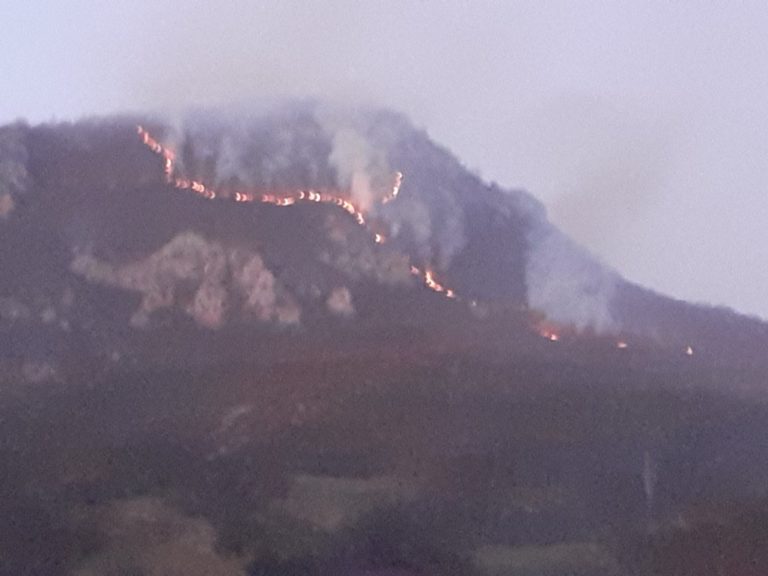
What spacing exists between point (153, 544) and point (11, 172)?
598 millimetres

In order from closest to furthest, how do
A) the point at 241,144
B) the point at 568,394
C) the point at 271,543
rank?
the point at 271,543, the point at 568,394, the point at 241,144

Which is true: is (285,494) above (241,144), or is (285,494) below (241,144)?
below

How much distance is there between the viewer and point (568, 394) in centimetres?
Result: 134

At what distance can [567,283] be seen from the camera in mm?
1469

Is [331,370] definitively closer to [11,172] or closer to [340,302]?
[340,302]

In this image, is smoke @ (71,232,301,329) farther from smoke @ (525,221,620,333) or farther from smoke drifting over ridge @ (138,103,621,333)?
smoke @ (525,221,620,333)

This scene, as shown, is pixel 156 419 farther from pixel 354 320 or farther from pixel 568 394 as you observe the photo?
pixel 568 394

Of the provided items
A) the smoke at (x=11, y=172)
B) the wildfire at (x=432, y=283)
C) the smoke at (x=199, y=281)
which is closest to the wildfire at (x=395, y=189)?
the wildfire at (x=432, y=283)

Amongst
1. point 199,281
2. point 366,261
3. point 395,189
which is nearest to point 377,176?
point 395,189

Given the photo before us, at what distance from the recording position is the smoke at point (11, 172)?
1378 millimetres

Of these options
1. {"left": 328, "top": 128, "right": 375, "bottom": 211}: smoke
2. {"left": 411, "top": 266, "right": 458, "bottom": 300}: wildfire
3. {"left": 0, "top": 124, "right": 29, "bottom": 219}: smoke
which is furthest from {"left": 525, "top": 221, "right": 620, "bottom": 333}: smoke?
{"left": 0, "top": 124, "right": 29, "bottom": 219}: smoke

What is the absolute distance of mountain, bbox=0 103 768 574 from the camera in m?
1.25

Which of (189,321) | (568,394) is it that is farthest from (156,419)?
(568,394)

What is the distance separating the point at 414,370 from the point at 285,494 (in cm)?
26
